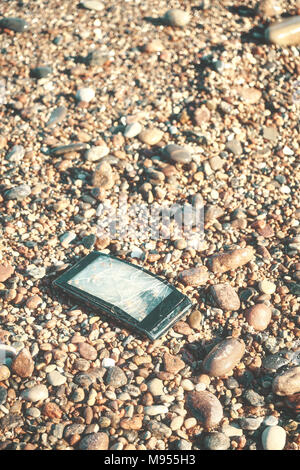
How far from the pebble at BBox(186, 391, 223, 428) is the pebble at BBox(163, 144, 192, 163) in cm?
142

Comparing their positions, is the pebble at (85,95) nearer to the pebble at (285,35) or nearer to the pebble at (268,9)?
the pebble at (285,35)

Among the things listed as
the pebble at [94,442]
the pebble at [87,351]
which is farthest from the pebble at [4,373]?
the pebble at [94,442]

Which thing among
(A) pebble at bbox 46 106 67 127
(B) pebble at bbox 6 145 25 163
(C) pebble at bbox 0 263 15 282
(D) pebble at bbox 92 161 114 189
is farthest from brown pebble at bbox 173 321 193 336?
(A) pebble at bbox 46 106 67 127

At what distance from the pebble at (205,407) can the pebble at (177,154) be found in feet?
4.65

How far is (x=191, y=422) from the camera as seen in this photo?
2.04m

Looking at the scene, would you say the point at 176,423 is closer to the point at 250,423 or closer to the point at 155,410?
the point at 155,410

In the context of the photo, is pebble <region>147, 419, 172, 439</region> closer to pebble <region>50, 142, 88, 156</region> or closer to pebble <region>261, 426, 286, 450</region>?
pebble <region>261, 426, 286, 450</region>

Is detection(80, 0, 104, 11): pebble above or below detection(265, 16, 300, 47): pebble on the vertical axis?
above

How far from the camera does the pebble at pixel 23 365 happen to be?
2.15 m

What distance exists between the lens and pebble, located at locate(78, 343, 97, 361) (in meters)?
2.23

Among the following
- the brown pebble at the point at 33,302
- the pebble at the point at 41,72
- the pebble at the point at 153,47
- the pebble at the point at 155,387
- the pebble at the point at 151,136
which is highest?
the pebble at the point at 153,47

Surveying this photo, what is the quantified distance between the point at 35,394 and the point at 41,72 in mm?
2245

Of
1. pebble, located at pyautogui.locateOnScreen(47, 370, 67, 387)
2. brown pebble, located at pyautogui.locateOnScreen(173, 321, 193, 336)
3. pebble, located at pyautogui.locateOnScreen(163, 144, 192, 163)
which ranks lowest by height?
brown pebble, located at pyautogui.locateOnScreen(173, 321, 193, 336)
